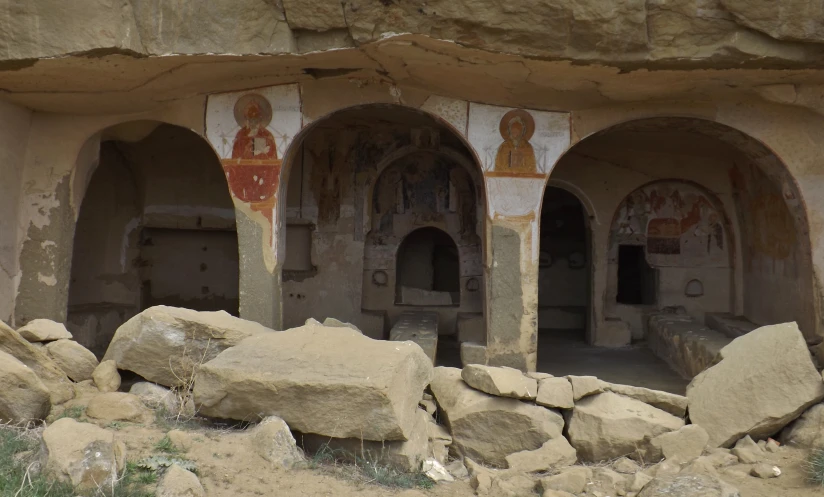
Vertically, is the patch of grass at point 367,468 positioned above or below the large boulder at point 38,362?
below

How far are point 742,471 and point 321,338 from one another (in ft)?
10.1

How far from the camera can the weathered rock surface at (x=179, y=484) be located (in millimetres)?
3459

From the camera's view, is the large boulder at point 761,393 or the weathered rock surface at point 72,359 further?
the large boulder at point 761,393

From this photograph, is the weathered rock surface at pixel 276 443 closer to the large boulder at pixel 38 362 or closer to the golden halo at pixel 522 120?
the large boulder at pixel 38 362

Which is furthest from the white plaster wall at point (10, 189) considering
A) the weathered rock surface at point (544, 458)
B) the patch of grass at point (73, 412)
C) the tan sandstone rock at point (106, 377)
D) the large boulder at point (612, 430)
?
the large boulder at point (612, 430)

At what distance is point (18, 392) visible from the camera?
433 cm

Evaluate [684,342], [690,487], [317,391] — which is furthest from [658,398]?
[684,342]

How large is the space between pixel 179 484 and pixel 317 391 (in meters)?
1.03

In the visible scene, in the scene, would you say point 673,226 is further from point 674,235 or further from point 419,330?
point 419,330

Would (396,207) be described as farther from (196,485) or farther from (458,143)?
(196,485)

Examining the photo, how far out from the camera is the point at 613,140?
1034 cm

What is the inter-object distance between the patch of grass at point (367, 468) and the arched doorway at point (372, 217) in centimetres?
634

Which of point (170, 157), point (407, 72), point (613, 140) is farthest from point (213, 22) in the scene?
point (613, 140)

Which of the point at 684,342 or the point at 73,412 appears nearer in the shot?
the point at 73,412
